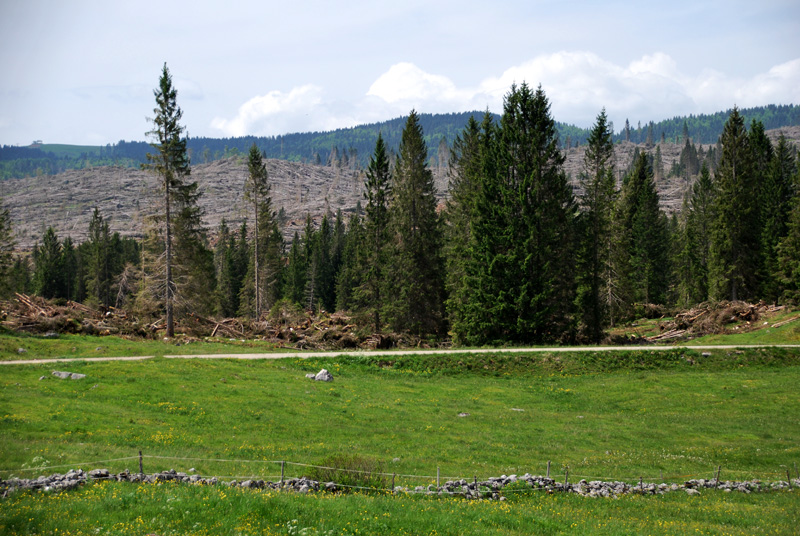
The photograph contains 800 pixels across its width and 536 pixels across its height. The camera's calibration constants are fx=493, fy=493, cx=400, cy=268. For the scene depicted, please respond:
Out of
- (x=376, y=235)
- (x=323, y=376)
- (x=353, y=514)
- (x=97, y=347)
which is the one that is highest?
(x=376, y=235)

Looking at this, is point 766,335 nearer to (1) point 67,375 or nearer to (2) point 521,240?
(2) point 521,240

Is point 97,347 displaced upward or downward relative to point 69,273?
upward

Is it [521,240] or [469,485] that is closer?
[469,485]

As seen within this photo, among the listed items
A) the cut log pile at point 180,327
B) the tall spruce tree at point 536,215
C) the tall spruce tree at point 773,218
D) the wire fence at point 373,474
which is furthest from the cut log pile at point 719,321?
the wire fence at point 373,474

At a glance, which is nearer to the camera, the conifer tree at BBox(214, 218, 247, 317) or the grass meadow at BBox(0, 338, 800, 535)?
the grass meadow at BBox(0, 338, 800, 535)

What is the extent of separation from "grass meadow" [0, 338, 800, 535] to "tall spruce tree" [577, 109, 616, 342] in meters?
9.04

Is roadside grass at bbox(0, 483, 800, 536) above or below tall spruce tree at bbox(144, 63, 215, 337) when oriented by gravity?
below

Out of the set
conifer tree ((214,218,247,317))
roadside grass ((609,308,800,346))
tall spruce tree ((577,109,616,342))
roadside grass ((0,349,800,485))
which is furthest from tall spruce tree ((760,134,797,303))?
conifer tree ((214,218,247,317))

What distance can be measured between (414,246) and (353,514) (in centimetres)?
3775

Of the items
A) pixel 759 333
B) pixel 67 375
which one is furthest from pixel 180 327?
pixel 759 333

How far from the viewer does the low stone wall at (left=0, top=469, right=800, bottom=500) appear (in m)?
11.7

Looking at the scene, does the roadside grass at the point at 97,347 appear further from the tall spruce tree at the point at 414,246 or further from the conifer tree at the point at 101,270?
the conifer tree at the point at 101,270

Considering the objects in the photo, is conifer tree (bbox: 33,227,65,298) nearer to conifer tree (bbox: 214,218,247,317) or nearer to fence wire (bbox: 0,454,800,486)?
conifer tree (bbox: 214,218,247,317)

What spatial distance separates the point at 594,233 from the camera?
148 ft
